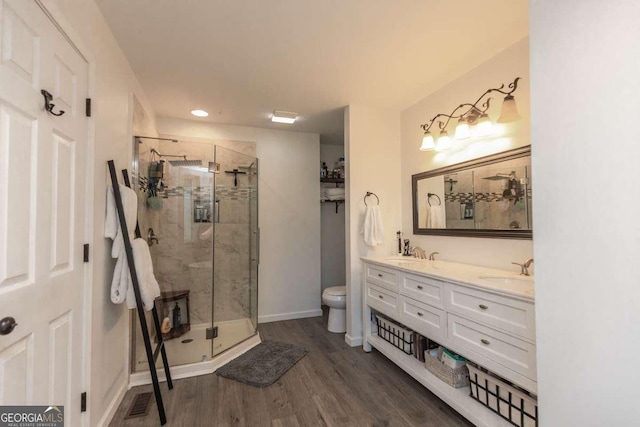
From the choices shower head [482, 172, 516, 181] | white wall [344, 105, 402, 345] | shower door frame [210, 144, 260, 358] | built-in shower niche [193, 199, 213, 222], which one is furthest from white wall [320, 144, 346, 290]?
shower head [482, 172, 516, 181]

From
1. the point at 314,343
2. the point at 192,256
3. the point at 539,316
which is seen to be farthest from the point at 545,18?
the point at 192,256

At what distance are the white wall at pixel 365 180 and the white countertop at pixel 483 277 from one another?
0.61 meters

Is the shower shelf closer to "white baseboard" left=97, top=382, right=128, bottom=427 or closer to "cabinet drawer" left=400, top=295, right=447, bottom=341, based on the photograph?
"white baseboard" left=97, top=382, right=128, bottom=427

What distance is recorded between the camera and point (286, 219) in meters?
3.80

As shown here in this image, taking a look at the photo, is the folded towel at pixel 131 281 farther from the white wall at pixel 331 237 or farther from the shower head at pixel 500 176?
the white wall at pixel 331 237

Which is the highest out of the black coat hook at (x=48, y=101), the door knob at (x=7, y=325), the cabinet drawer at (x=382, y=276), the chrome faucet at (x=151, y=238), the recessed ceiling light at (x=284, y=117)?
the recessed ceiling light at (x=284, y=117)

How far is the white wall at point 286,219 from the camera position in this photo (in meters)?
3.69

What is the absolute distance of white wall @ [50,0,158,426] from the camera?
157 centimetres

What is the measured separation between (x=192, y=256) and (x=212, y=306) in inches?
23.7

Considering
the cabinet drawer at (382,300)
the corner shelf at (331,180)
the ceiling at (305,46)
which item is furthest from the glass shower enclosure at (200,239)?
the cabinet drawer at (382,300)

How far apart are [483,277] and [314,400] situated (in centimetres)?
146

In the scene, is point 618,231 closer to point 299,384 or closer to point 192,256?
point 299,384

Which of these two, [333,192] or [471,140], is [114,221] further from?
[333,192]

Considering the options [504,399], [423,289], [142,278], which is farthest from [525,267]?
[142,278]
